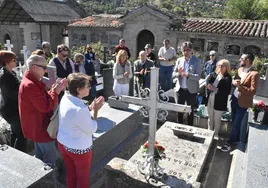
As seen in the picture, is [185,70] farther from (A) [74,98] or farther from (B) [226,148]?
(A) [74,98]

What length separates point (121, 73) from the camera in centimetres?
573

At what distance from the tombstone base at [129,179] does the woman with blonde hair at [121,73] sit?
2.59m

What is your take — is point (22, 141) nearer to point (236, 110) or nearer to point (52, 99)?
point (52, 99)

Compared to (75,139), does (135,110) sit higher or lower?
lower

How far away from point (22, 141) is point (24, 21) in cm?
2029

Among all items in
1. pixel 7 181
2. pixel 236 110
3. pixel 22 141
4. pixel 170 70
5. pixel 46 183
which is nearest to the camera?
pixel 7 181

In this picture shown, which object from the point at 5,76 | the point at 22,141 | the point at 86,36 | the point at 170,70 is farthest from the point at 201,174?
the point at 86,36

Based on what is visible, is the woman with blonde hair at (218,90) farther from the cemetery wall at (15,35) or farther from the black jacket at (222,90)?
the cemetery wall at (15,35)

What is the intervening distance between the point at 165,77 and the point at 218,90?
260 cm

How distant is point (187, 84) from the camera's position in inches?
212

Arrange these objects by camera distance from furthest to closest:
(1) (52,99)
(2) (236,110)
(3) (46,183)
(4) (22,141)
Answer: (2) (236,110)
(4) (22,141)
(1) (52,99)
(3) (46,183)

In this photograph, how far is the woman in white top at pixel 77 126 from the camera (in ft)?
8.84

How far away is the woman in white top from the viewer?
2695 millimetres

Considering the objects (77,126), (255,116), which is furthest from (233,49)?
(77,126)
